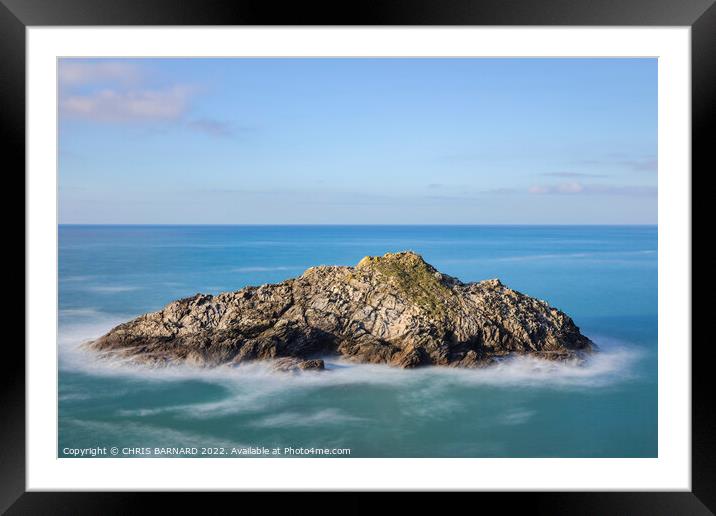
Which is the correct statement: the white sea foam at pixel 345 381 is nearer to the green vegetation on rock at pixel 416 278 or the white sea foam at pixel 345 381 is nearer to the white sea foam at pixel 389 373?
the white sea foam at pixel 389 373

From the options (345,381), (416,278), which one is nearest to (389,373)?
(345,381)

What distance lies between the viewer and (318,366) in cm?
502

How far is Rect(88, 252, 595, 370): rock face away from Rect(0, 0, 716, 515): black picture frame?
6.88ft

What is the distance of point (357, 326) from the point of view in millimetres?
5477

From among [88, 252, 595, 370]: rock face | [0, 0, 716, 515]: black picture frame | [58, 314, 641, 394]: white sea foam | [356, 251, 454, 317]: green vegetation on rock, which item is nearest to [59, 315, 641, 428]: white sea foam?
[58, 314, 641, 394]: white sea foam

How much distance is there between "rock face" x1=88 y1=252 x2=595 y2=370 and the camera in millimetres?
5172

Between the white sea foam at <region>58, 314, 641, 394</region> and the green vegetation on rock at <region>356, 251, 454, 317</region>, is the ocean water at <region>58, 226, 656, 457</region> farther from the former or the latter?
the green vegetation on rock at <region>356, 251, 454, 317</region>
